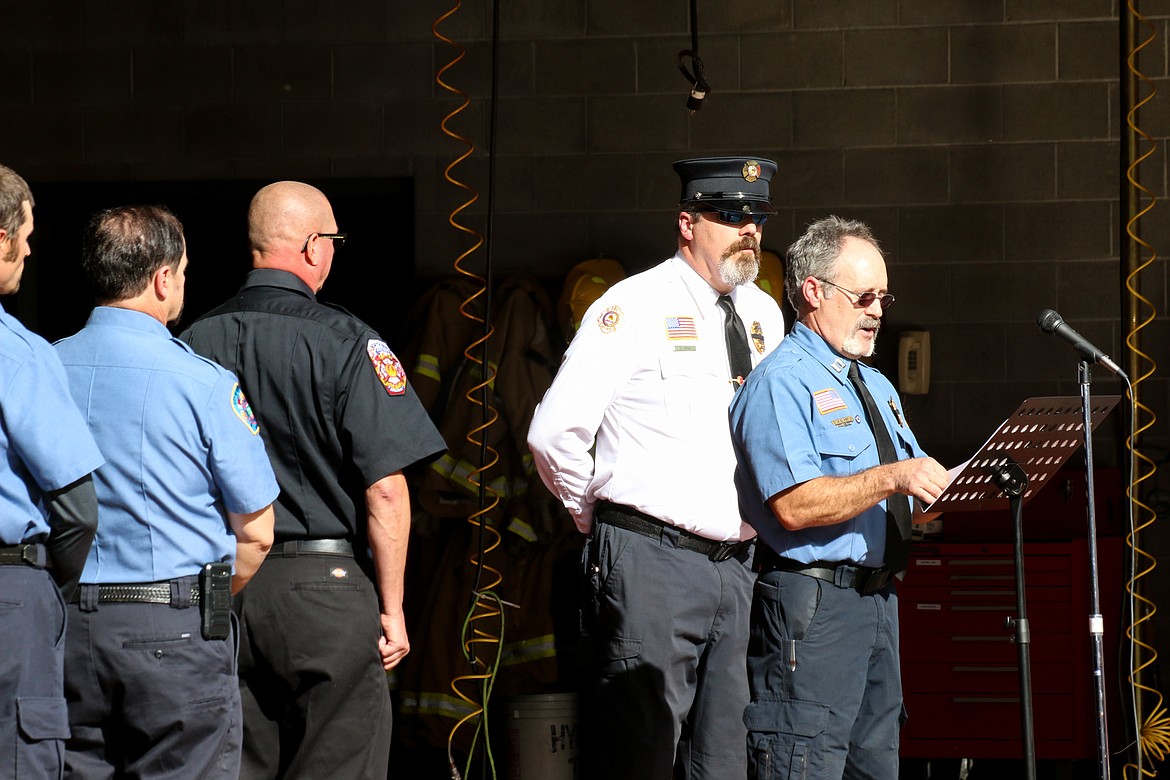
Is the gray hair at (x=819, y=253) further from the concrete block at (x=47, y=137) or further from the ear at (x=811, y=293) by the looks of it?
the concrete block at (x=47, y=137)

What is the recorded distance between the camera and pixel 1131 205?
458 centimetres

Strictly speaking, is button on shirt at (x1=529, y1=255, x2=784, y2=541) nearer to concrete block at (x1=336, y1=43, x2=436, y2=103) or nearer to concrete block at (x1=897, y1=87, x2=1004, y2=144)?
concrete block at (x1=897, y1=87, x2=1004, y2=144)

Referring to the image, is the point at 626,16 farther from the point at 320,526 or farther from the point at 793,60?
the point at 320,526

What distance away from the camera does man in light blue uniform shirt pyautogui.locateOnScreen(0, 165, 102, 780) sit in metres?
2.48

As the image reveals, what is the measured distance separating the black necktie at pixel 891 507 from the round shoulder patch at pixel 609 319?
65 cm

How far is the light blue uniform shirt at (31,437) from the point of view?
251 cm

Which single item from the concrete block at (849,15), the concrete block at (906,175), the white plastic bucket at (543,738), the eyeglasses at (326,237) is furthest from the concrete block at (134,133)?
the eyeglasses at (326,237)

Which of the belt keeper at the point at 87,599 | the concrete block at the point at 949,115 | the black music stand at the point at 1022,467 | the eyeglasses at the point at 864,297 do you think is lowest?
the belt keeper at the point at 87,599

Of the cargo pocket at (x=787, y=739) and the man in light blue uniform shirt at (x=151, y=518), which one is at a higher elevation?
the man in light blue uniform shirt at (x=151, y=518)

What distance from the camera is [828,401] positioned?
312 cm

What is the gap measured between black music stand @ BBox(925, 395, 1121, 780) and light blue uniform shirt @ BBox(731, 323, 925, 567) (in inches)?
9.0

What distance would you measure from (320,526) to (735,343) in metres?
1.16

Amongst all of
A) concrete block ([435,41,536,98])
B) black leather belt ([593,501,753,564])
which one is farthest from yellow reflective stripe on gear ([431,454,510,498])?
black leather belt ([593,501,753,564])

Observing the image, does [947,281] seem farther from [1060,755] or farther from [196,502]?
[196,502]
